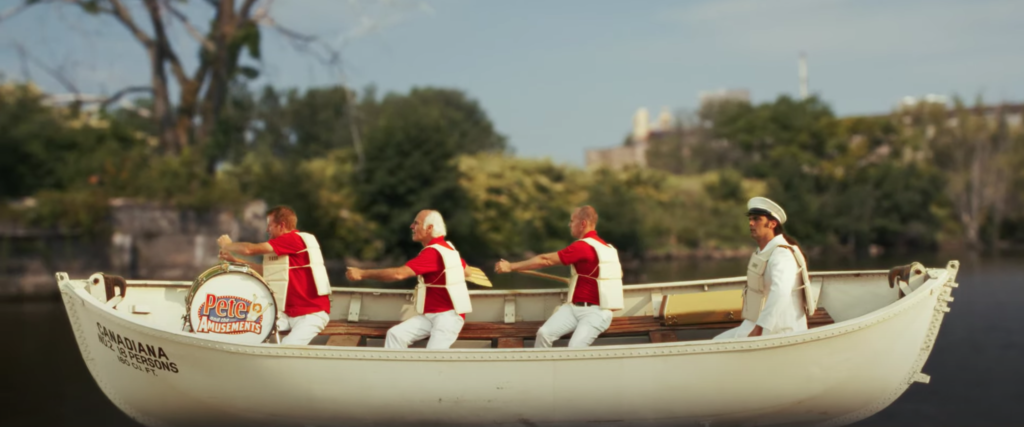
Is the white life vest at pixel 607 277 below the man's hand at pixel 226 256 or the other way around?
below

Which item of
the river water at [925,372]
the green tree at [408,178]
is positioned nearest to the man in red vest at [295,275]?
the river water at [925,372]

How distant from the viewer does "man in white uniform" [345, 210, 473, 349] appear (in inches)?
298

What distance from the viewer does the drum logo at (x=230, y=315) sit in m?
7.65

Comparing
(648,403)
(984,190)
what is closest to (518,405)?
(648,403)

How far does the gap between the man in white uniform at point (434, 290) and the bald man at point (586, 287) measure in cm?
54

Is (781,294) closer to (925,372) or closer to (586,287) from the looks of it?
(586,287)

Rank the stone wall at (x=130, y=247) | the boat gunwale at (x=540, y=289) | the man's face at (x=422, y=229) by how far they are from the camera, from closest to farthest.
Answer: the man's face at (x=422, y=229), the boat gunwale at (x=540, y=289), the stone wall at (x=130, y=247)

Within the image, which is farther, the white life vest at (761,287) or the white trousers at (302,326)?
the white trousers at (302,326)

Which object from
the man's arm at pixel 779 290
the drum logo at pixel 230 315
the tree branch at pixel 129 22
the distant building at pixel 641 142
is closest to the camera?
the man's arm at pixel 779 290

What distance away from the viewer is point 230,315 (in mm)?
7668

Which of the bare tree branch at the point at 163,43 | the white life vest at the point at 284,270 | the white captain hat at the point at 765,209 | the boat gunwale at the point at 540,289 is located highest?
the bare tree branch at the point at 163,43

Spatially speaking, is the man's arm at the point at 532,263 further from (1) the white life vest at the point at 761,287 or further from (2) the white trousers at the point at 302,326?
(2) the white trousers at the point at 302,326

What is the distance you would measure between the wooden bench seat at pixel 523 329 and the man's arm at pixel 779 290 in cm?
120

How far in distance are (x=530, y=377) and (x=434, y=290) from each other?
3.69 feet
